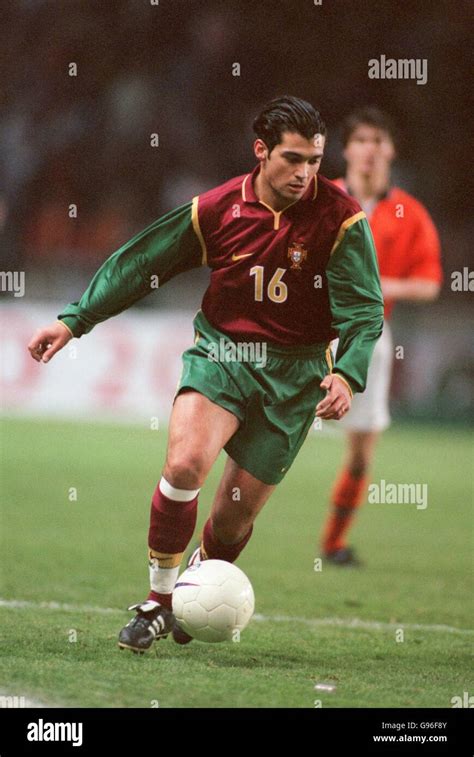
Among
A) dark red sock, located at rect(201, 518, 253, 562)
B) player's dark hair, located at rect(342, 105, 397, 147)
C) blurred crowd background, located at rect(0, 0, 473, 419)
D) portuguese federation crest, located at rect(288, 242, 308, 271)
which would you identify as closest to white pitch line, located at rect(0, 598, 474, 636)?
dark red sock, located at rect(201, 518, 253, 562)

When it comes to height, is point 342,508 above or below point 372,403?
below

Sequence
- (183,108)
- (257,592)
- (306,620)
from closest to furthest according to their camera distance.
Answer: (306,620)
(257,592)
(183,108)

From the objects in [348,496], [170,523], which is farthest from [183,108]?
[170,523]

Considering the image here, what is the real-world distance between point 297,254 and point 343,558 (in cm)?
313

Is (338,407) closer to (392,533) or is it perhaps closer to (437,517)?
(392,533)

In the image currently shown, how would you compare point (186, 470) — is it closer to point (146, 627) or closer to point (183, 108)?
point (146, 627)

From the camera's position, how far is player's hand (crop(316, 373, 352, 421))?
402 centimetres

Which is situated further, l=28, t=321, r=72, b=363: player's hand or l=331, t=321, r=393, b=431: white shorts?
l=331, t=321, r=393, b=431: white shorts

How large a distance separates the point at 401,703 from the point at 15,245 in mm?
12371

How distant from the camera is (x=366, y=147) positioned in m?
6.68

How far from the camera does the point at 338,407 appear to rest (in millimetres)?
4035

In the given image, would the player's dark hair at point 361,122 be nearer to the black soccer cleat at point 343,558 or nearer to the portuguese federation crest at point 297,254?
the black soccer cleat at point 343,558

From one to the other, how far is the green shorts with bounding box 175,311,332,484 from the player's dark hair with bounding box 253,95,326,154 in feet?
2.43

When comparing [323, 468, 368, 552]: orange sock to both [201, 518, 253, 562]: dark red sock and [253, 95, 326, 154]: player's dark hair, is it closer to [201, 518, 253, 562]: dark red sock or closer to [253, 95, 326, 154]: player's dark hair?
[201, 518, 253, 562]: dark red sock
